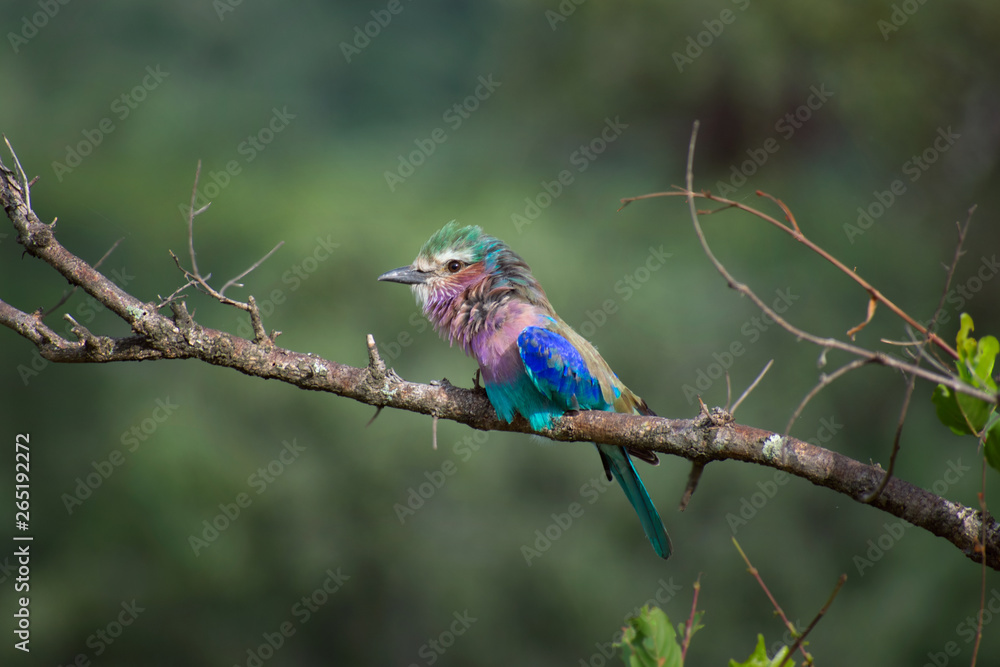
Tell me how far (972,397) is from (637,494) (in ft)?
5.62

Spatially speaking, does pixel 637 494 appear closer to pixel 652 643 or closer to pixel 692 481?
pixel 692 481

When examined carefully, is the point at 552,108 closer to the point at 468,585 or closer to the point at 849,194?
the point at 849,194

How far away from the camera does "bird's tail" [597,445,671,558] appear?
3.20 meters

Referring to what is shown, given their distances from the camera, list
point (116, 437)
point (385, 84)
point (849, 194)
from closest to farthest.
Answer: point (116, 437)
point (849, 194)
point (385, 84)

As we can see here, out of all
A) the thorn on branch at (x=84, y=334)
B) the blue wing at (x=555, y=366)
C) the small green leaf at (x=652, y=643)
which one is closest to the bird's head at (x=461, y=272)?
the blue wing at (x=555, y=366)

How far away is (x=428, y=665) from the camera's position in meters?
6.79

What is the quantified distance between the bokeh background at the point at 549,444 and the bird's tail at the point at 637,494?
3.44 metres

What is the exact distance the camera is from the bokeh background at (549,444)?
634 cm

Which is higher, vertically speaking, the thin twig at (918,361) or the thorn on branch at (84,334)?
the thin twig at (918,361)

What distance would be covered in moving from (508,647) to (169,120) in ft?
23.0

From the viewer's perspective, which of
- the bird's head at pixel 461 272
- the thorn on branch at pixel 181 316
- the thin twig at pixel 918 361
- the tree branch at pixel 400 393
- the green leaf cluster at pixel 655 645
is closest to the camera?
the thin twig at pixel 918 361

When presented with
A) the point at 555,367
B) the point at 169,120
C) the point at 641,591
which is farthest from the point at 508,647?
the point at 169,120

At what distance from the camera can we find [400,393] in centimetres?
256

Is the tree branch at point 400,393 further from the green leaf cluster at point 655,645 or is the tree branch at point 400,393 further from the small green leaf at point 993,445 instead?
the green leaf cluster at point 655,645
